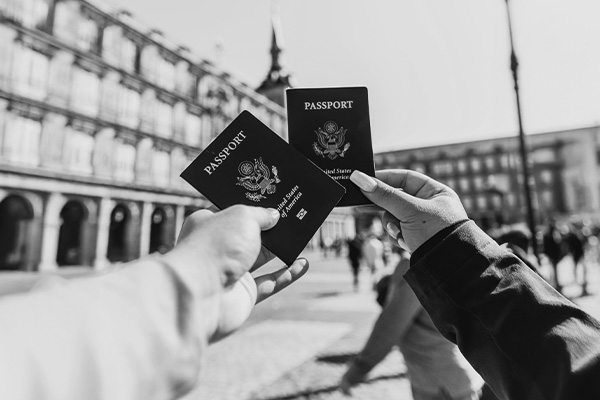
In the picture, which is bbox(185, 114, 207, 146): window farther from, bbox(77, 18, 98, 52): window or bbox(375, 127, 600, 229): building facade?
bbox(375, 127, 600, 229): building facade

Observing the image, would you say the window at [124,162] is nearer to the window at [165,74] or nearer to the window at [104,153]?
the window at [104,153]

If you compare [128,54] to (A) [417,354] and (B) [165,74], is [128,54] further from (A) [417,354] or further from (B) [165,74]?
(A) [417,354]

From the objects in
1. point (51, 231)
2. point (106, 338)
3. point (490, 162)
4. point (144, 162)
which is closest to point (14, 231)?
point (51, 231)

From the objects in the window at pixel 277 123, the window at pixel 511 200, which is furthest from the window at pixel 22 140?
the window at pixel 511 200

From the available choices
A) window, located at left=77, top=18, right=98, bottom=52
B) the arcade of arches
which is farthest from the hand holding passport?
window, located at left=77, top=18, right=98, bottom=52

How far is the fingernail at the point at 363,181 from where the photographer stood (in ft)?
4.87

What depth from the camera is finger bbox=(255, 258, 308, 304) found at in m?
1.39

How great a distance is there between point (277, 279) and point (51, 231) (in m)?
22.7

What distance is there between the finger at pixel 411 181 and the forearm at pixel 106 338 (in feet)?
3.58

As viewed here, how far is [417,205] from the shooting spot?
134cm

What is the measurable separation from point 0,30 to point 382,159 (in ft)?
185

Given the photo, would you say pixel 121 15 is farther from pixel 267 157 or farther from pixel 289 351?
pixel 267 157

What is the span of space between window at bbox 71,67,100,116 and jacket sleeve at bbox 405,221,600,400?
25.0 metres

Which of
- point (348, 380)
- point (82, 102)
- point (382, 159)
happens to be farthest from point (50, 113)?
point (382, 159)
